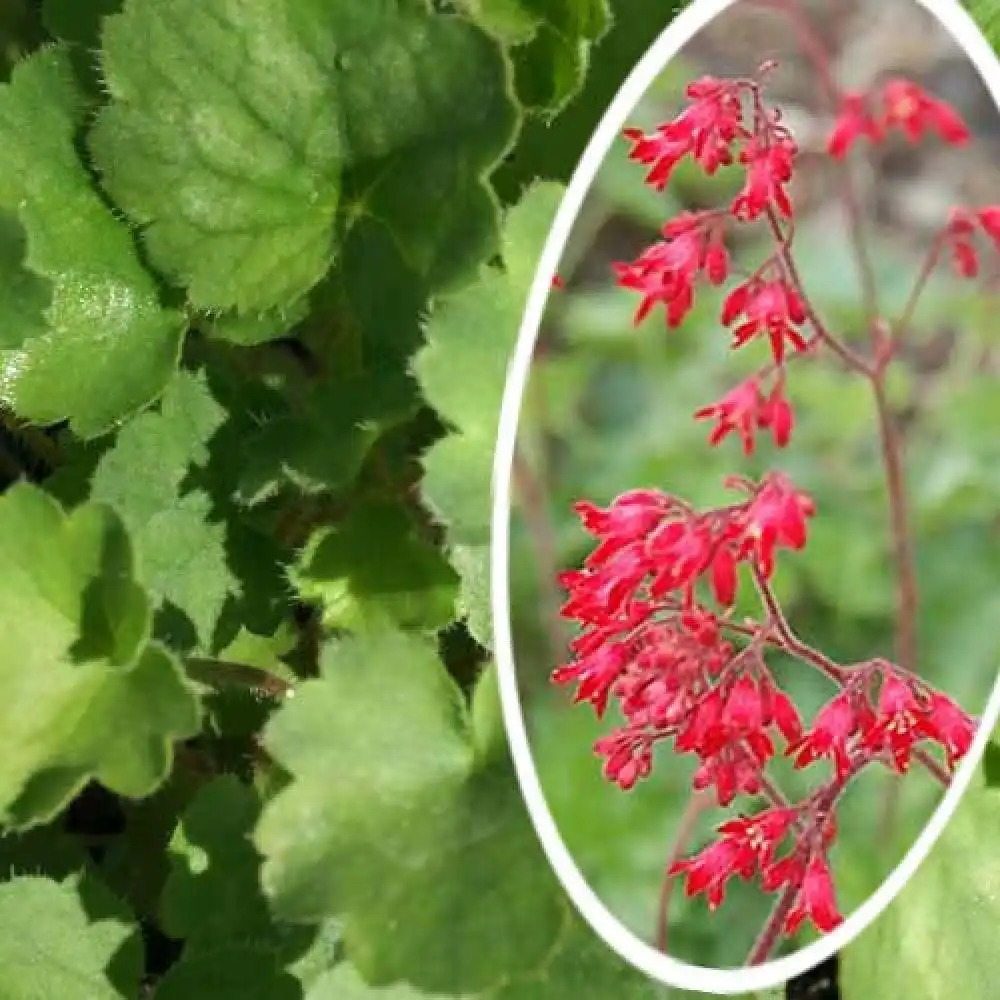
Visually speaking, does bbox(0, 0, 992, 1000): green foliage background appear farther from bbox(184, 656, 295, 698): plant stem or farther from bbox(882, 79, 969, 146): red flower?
bbox(882, 79, 969, 146): red flower

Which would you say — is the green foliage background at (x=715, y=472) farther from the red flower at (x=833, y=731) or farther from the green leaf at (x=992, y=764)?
the green leaf at (x=992, y=764)

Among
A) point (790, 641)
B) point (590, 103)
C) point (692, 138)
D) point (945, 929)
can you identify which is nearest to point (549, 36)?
point (590, 103)

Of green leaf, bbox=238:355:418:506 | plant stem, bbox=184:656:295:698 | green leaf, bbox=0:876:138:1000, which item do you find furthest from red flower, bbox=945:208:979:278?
green leaf, bbox=0:876:138:1000

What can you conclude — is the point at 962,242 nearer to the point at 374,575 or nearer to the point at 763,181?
the point at 763,181

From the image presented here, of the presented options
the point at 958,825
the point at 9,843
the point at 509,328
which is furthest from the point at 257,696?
the point at 958,825

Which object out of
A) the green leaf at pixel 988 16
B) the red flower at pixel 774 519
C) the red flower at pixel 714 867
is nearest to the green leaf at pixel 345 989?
the red flower at pixel 714 867

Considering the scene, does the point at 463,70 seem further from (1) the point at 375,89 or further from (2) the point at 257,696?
(2) the point at 257,696
